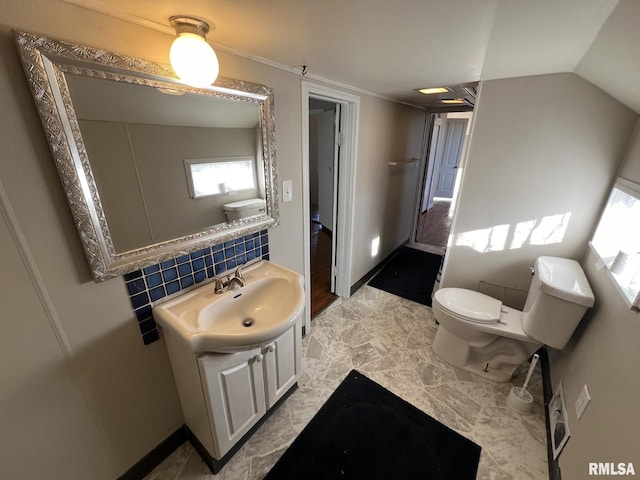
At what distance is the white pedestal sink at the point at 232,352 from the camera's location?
1049 mm

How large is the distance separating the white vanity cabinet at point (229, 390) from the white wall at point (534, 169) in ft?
5.22

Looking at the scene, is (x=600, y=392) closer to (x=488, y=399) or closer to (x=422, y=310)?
(x=488, y=399)

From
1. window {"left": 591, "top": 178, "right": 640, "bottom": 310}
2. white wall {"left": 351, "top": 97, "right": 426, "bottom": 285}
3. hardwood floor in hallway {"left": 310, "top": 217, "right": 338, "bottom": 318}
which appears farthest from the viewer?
hardwood floor in hallway {"left": 310, "top": 217, "right": 338, "bottom": 318}

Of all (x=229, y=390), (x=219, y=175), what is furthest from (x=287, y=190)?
(x=229, y=390)

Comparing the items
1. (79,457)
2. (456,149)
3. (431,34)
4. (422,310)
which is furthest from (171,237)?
(456,149)

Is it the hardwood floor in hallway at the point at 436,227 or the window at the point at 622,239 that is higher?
the window at the point at 622,239

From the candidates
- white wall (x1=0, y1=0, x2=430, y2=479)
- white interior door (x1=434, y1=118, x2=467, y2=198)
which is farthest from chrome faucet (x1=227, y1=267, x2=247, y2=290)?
white interior door (x1=434, y1=118, x2=467, y2=198)

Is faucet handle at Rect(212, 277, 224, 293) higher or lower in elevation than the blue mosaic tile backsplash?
lower

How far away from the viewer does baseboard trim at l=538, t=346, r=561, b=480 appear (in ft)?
4.15

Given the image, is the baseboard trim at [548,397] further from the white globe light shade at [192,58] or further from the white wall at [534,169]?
the white globe light shade at [192,58]

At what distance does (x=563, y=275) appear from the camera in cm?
152

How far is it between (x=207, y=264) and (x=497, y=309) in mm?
1908

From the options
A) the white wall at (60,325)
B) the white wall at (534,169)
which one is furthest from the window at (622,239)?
the white wall at (60,325)

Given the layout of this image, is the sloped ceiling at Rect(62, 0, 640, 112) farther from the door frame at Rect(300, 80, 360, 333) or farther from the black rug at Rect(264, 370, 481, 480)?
the black rug at Rect(264, 370, 481, 480)
